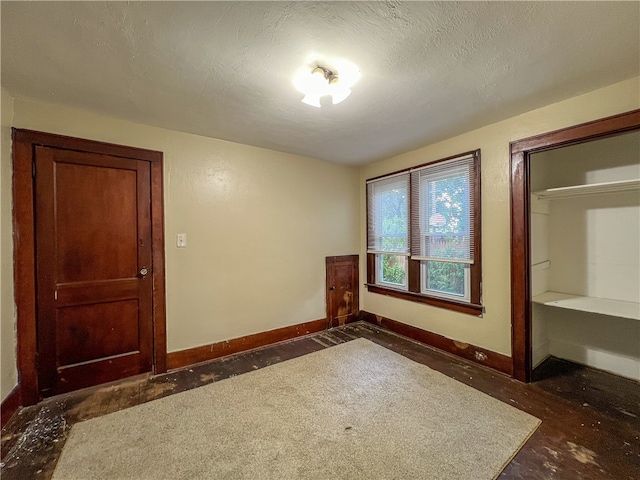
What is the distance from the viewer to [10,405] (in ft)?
6.00

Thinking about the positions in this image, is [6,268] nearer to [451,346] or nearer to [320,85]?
[320,85]

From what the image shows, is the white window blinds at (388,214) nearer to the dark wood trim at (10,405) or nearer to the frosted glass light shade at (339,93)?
the frosted glass light shade at (339,93)

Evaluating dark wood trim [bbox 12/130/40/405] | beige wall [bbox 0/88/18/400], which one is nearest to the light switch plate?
dark wood trim [bbox 12/130/40/405]

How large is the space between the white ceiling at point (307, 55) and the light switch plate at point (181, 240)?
1045 millimetres

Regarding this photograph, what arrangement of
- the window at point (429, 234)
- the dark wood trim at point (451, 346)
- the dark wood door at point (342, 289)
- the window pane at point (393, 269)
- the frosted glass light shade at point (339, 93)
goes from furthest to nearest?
1. the dark wood door at point (342, 289)
2. the window pane at point (393, 269)
3. the window at point (429, 234)
4. the dark wood trim at point (451, 346)
5. the frosted glass light shade at point (339, 93)

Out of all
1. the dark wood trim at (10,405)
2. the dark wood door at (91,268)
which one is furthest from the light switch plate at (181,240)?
the dark wood trim at (10,405)

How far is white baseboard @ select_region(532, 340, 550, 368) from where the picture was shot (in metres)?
2.54

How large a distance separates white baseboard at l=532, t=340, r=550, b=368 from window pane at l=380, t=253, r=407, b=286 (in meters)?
1.43

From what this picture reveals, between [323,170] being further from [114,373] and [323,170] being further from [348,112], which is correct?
[114,373]

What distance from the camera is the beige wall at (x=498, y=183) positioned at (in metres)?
1.90

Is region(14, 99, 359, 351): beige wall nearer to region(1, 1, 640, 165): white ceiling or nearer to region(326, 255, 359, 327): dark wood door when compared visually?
region(326, 255, 359, 327): dark wood door

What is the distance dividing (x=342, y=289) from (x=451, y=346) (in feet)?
5.05

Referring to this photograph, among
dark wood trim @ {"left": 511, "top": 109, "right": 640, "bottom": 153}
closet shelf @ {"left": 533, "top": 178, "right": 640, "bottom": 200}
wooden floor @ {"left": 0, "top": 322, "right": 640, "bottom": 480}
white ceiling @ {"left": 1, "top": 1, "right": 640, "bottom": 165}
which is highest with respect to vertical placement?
white ceiling @ {"left": 1, "top": 1, "right": 640, "bottom": 165}

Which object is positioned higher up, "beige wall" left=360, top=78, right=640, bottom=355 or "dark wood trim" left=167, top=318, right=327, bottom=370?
"beige wall" left=360, top=78, right=640, bottom=355
